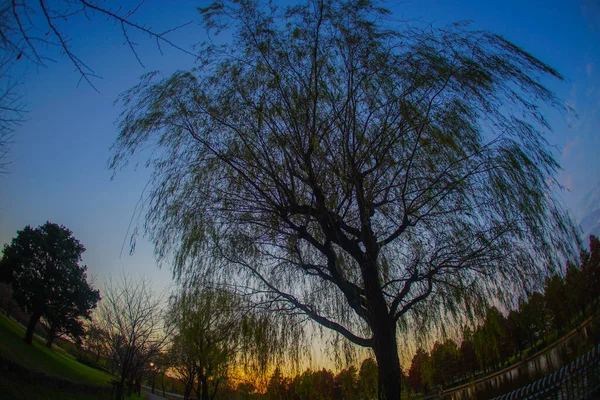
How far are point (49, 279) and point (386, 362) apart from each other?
3257 centimetres

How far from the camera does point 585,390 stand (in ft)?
21.0

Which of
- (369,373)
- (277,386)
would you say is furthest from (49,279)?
(369,373)

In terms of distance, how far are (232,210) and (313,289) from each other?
1.86m

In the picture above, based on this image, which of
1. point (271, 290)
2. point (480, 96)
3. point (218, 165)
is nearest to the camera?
point (480, 96)

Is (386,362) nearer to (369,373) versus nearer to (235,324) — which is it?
(369,373)

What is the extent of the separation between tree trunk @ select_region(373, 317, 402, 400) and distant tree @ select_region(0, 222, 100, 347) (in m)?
30.5

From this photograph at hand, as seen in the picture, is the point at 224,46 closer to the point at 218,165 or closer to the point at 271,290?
the point at 218,165

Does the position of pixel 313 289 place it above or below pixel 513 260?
below

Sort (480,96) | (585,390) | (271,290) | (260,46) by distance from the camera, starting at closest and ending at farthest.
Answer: (480,96) < (260,46) < (271,290) < (585,390)

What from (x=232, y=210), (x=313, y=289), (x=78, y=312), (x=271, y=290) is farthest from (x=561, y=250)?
(x=78, y=312)

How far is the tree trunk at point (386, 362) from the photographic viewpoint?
12.8 feet

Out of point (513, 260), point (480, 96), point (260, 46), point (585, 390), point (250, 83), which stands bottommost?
point (585, 390)

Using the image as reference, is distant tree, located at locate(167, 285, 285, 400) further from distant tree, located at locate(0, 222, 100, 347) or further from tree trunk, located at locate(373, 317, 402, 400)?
distant tree, located at locate(0, 222, 100, 347)

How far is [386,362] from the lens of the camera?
13.1ft
